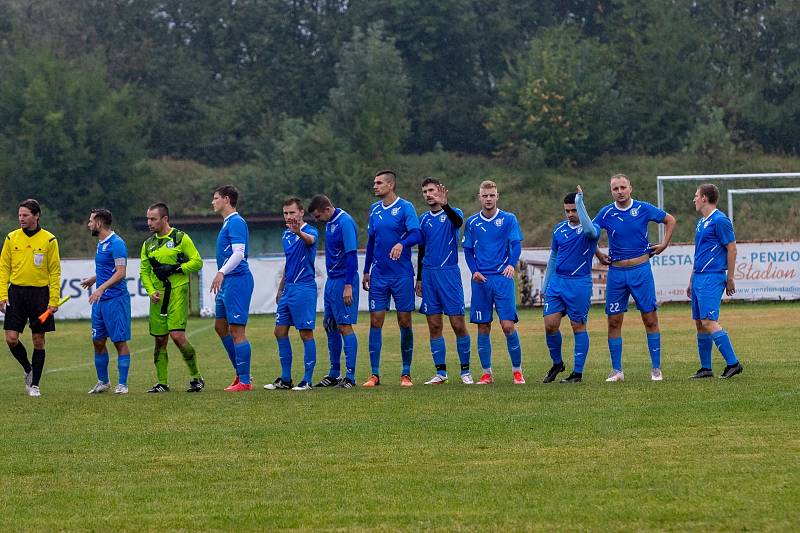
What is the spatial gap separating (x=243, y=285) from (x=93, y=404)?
219cm

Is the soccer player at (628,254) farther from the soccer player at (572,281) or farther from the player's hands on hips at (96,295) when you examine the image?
the player's hands on hips at (96,295)

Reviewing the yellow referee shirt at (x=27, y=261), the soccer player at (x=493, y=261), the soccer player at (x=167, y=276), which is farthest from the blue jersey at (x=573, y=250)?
the yellow referee shirt at (x=27, y=261)

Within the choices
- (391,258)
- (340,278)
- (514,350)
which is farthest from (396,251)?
(514,350)

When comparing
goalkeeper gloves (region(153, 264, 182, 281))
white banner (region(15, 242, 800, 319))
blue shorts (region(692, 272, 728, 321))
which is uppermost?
goalkeeper gloves (region(153, 264, 182, 281))

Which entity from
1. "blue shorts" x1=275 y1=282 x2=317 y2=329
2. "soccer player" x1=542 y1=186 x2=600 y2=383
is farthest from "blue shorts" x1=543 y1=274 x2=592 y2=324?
"blue shorts" x1=275 y1=282 x2=317 y2=329

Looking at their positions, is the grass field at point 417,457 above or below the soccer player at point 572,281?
below

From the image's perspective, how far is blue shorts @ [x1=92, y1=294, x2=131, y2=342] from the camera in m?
15.6

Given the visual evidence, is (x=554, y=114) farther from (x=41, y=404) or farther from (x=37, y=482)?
(x=37, y=482)

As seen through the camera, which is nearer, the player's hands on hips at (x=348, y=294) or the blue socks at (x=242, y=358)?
the player's hands on hips at (x=348, y=294)

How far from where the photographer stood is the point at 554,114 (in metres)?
69.7

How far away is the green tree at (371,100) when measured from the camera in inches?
2726

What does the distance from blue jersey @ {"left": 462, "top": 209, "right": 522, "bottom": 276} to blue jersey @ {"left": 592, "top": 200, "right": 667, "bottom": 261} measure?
38.8 inches

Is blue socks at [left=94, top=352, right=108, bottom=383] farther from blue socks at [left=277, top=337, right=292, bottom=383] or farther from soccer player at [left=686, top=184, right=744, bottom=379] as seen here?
soccer player at [left=686, top=184, right=744, bottom=379]

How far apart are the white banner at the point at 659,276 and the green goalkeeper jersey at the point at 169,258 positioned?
21700mm
